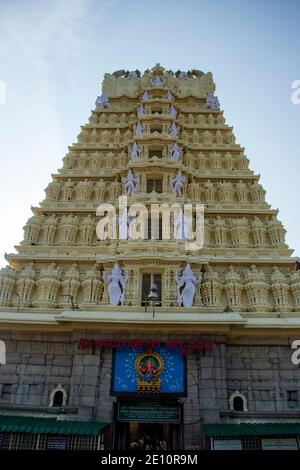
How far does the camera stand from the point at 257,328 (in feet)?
56.0

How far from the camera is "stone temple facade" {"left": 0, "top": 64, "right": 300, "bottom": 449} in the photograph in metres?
15.7

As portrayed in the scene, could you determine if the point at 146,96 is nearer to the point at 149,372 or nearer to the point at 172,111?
the point at 172,111

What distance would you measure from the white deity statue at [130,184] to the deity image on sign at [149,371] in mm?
10384

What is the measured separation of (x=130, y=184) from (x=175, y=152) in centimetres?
408

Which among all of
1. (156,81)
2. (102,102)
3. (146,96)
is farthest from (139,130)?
(156,81)

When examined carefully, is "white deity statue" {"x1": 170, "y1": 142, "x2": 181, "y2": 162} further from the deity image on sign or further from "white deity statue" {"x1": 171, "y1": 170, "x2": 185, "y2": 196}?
the deity image on sign

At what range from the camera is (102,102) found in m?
31.7

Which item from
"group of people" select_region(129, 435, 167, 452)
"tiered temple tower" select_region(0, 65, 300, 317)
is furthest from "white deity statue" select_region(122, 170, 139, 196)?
"group of people" select_region(129, 435, 167, 452)

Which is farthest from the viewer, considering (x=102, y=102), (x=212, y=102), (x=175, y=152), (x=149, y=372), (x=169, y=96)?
(x=102, y=102)

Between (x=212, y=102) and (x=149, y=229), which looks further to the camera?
(x=212, y=102)

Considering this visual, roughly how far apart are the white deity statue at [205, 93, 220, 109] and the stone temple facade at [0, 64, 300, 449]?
5.31 meters

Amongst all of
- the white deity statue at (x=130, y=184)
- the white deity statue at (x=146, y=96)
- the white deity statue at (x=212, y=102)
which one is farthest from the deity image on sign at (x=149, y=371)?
the white deity statue at (x=212, y=102)

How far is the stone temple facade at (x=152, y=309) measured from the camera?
15703 mm

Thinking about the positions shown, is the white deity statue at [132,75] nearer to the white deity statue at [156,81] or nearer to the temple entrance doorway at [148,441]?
the white deity statue at [156,81]
